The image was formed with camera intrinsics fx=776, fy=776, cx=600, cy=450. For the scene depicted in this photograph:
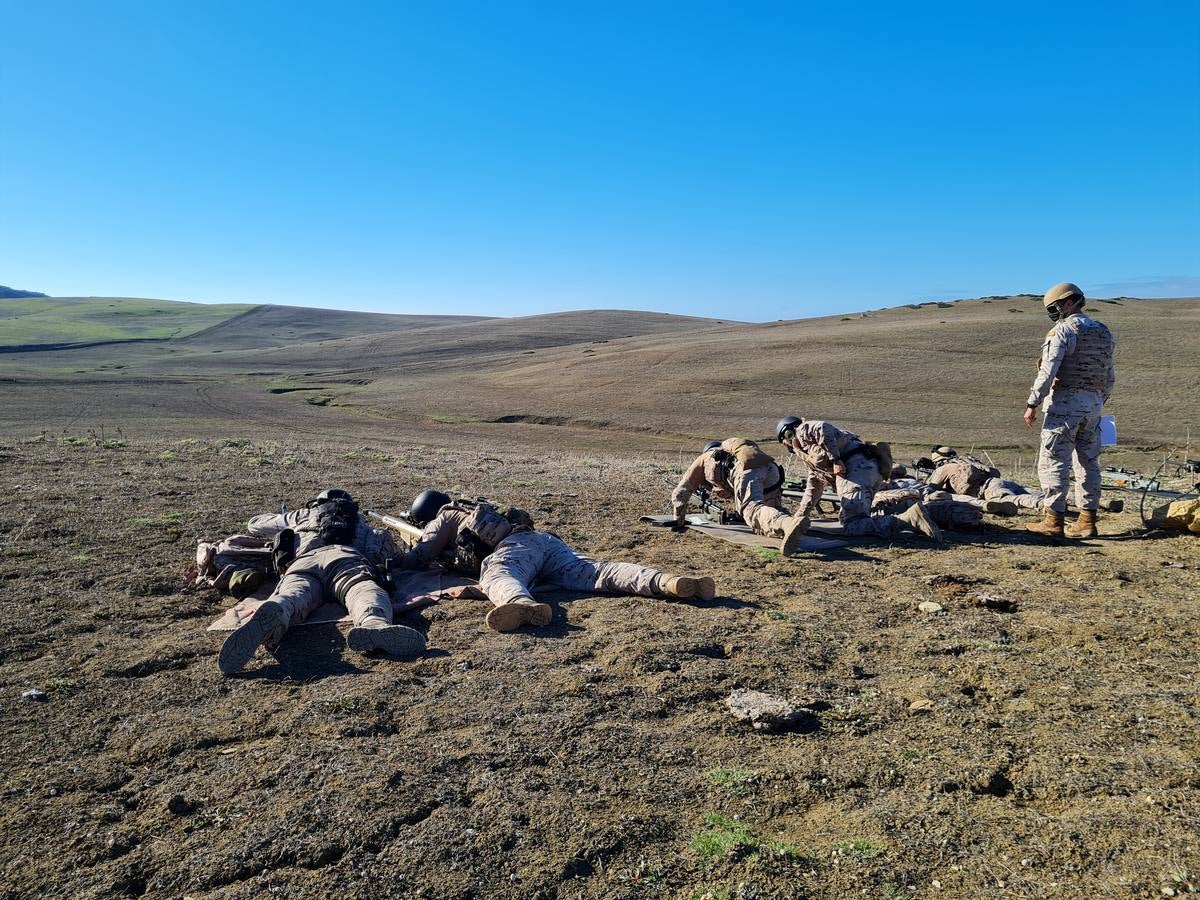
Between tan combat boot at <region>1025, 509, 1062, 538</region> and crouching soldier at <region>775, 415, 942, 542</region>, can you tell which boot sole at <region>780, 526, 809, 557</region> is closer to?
crouching soldier at <region>775, 415, 942, 542</region>

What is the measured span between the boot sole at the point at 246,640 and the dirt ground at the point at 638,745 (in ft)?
0.55

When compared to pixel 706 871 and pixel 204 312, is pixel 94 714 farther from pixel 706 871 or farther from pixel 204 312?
pixel 204 312

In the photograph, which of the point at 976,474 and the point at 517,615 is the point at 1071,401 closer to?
the point at 976,474

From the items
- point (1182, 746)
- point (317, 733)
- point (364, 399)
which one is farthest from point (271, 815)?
point (364, 399)

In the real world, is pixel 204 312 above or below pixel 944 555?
above

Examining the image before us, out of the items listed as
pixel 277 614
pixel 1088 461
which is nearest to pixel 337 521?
pixel 277 614

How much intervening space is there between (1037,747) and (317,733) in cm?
416

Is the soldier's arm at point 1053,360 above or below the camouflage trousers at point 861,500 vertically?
above

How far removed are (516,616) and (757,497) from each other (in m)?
4.63

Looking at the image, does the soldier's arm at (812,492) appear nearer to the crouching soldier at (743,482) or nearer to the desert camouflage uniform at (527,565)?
the crouching soldier at (743,482)

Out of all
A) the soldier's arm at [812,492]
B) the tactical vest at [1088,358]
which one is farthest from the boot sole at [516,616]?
the tactical vest at [1088,358]

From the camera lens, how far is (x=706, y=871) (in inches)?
131

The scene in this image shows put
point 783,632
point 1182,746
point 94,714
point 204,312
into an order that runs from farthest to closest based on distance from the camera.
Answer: point 204,312 < point 783,632 < point 94,714 < point 1182,746

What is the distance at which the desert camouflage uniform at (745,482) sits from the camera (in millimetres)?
10000
